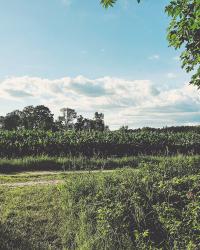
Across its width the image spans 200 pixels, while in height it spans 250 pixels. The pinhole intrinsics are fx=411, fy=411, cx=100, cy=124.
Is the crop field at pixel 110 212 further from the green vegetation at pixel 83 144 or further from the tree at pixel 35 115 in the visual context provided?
the tree at pixel 35 115

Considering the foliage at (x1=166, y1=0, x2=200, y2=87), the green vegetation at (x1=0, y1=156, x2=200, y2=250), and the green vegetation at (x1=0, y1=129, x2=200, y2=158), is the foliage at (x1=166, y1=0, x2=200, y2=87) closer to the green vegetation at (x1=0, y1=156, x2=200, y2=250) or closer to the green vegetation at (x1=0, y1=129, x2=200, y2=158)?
the green vegetation at (x1=0, y1=156, x2=200, y2=250)

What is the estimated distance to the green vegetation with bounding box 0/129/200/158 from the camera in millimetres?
25266

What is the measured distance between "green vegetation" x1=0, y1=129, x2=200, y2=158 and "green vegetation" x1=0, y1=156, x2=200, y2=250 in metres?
13.6

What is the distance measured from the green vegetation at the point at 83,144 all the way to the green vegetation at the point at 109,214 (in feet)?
44.6

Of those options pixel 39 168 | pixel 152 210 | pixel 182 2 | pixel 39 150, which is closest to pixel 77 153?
pixel 39 150

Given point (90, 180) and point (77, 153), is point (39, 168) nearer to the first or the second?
point (77, 153)

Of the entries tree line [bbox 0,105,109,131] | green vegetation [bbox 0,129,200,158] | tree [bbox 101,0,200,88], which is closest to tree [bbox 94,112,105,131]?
tree line [bbox 0,105,109,131]

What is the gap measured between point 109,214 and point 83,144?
1896 cm

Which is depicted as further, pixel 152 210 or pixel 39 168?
pixel 39 168

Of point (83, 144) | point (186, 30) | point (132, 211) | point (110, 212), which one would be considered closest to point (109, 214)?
point (110, 212)

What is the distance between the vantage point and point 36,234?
8.21 meters

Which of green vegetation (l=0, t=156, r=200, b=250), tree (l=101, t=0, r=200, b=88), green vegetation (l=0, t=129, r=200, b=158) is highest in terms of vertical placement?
tree (l=101, t=0, r=200, b=88)

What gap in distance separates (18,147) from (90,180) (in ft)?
50.9

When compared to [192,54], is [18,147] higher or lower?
lower
